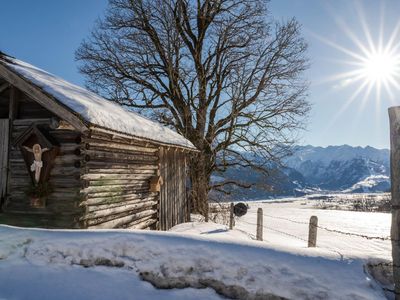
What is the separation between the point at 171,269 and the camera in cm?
441

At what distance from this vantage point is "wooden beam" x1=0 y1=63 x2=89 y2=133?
685 centimetres

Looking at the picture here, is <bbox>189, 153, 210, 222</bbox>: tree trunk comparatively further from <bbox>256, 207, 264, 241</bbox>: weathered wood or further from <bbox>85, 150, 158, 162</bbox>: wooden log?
<bbox>85, 150, 158, 162</bbox>: wooden log

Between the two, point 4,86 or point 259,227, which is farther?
point 259,227

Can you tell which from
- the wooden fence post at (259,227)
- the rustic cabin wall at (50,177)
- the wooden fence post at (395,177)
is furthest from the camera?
the wooden fence post at (259,227)

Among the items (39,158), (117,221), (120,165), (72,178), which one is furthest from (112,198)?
(39,158)

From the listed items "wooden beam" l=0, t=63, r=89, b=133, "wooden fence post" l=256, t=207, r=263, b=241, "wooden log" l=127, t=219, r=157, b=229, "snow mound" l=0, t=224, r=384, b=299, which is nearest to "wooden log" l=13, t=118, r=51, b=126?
"wooden beam" l=0, t=63, r=89, b=133

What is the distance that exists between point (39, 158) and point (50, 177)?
20.0 inches

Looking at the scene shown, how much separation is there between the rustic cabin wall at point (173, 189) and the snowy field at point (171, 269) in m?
7.05

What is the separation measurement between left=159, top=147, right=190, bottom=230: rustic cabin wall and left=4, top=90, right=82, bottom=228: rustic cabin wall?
457 cm

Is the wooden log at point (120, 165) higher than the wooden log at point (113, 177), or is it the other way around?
the wooden log at point (120, 165)

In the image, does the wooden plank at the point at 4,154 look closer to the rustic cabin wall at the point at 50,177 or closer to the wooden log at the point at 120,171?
the rustic cabin wall at the point at 50,177

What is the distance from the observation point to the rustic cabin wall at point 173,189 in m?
12.3

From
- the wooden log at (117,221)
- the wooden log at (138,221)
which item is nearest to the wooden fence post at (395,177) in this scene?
the wooden log at (117,221)

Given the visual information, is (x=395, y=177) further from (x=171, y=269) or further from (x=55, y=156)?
(x=55, y=156)
